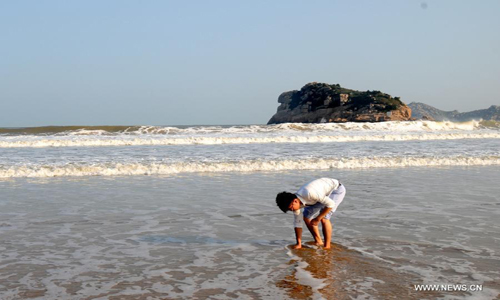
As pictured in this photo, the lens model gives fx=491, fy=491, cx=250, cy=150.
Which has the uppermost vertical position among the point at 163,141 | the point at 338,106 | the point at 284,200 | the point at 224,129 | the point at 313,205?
the point at 338,106

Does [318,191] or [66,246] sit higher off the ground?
[318,191]

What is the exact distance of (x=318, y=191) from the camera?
6520 mm

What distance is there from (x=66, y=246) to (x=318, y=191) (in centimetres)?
342

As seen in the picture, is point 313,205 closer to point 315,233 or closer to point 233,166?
point 315,233

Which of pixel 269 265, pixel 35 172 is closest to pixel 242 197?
pixel 269 265

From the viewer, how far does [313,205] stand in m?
6.66

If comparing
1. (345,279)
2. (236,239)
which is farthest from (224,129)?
(345,279)

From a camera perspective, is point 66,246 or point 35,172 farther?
point 35,172

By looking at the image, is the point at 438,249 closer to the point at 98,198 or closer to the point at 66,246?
the point at 66,246

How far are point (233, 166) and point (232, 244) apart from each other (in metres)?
9.64

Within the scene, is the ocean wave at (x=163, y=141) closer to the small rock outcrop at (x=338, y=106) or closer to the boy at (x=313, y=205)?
the boy at (x=313, y=205)

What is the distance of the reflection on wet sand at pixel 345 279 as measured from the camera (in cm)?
464

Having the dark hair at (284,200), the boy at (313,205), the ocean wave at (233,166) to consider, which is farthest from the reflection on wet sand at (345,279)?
the ocean wave at (233,166)

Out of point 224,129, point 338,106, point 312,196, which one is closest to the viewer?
point 312,196
